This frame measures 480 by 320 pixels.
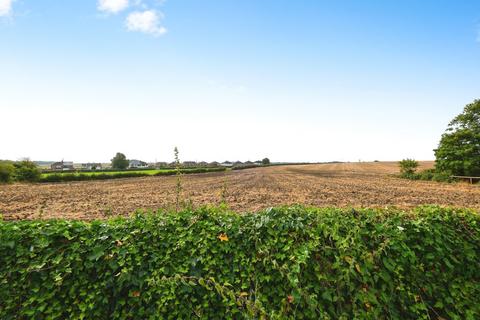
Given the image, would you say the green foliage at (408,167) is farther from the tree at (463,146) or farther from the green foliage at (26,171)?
the green foliage at (26,171)

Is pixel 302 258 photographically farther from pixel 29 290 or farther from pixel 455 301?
pixel 29 290

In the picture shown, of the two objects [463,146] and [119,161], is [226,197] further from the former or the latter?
[119,161]

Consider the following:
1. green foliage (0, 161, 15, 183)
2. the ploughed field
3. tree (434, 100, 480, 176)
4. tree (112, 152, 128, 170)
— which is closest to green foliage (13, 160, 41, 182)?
green foliage (0, 161, 15, 183)

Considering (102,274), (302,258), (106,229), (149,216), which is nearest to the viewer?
(302,258)

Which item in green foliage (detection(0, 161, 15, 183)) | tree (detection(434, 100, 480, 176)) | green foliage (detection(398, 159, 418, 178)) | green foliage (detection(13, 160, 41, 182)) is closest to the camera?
tree (detection(434, 100, 480, 176))

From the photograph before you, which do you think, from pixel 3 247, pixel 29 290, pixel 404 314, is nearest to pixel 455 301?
pixel 404 314

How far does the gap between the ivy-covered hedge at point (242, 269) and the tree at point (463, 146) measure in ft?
121

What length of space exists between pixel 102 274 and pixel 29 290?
974 millimetres

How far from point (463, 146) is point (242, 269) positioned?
132ft

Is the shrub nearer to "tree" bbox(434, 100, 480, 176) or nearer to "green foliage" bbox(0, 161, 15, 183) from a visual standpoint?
"tree" bbox(434, 100, 480, 176)

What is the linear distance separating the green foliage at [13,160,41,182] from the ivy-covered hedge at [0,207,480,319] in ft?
151

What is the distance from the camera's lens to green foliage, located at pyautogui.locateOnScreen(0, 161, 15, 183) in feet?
112

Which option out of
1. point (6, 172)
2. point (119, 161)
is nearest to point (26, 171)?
point (6, 172)

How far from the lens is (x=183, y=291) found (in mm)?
3146
